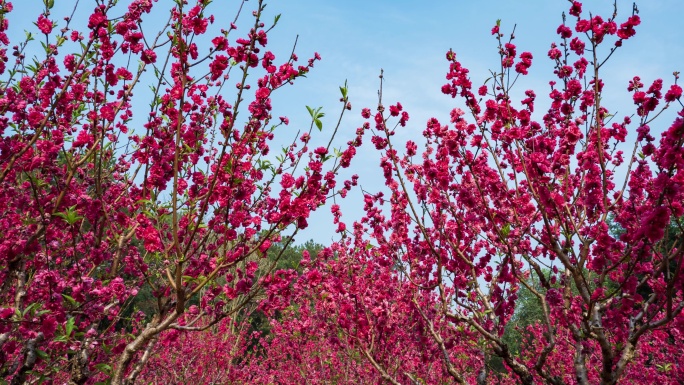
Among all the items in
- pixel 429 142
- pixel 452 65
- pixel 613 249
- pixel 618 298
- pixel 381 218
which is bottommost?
pixel 618 298

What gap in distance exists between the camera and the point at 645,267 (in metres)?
5.03

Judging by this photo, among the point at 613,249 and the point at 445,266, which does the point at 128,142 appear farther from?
the point at 613,249

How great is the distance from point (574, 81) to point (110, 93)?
484 cm

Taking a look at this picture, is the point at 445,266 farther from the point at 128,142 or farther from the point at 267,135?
the point at 128,142

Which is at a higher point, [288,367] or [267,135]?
[267,135]

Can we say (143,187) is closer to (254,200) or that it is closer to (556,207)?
(254,200)

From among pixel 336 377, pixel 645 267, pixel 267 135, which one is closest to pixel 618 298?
pixel 645 267

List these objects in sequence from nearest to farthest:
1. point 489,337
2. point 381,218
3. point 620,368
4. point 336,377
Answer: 1. point 620,368
2. point 489,337
3. point 381,218
4. point 336,377

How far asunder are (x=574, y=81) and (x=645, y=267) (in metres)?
2.24

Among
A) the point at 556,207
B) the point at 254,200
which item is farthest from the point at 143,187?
the point at 556,207

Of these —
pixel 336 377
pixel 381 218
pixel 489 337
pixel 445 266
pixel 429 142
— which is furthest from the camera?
pixel 336 377

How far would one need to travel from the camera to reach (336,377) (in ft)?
43.7

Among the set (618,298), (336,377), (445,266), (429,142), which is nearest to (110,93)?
(429,142)

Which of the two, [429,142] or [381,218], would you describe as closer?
[429,142]
